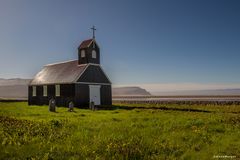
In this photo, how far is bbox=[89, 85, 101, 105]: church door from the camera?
1556 inches

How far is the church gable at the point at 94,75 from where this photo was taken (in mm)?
Result: 39069

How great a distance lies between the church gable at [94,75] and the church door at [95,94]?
854 mm

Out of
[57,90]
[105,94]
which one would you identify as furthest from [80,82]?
[105,94]

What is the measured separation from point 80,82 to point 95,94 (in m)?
3.05

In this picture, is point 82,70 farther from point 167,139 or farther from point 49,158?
point 49,158

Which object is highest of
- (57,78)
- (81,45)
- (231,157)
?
(81,45)

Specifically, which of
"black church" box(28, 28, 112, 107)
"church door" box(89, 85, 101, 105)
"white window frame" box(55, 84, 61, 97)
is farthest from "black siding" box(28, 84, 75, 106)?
"church door" box(89, 85, 101, 105)

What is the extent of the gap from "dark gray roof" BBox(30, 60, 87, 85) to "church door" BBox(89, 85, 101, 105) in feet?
9.26

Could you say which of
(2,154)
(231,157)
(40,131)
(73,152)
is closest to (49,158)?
(73,152)

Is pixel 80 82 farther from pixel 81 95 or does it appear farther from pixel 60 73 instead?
pixel 60 73

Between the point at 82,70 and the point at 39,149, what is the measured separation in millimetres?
28230

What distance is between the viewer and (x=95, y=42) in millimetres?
41156

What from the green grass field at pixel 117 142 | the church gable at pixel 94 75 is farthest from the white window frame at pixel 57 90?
the green grass field at pixel 117 142

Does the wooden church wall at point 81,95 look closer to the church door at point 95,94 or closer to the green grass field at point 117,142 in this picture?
the church door at point 95,94
